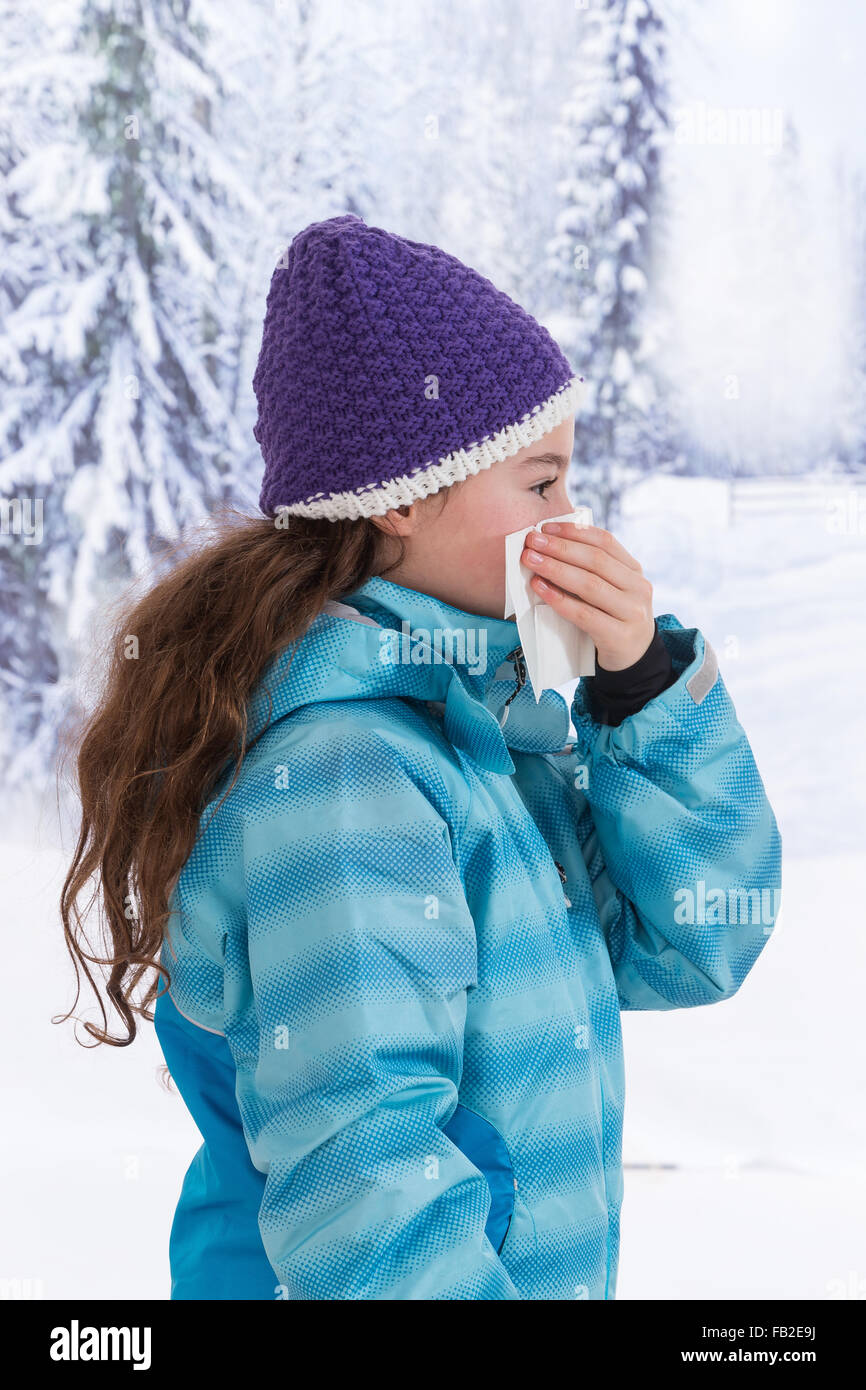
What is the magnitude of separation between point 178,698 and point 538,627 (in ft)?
0.92

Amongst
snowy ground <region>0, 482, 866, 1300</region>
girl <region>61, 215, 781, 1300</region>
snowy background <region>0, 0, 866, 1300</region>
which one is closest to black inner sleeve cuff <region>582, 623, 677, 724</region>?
girl <region>61, 215, 781, 1300</region>

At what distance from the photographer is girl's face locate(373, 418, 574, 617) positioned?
98 centimetres

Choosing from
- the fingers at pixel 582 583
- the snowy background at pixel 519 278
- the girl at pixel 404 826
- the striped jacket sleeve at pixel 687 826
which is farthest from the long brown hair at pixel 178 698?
the snowy background at pixel 519 278

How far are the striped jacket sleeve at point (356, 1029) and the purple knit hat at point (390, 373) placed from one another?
224mm

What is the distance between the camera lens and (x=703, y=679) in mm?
1035

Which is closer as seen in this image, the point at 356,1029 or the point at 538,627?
the point at 356,1029

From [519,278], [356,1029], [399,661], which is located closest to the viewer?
[356,1029]

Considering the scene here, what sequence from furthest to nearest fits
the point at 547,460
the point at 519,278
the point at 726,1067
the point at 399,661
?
the point at 519,278
the point at 726,1067
the point at 547,460
the point at 399,661

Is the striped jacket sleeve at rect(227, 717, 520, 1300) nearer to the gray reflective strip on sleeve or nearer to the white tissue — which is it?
the white tissue

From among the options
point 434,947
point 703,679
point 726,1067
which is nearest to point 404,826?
point 434,947

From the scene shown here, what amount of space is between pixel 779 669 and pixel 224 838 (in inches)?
113

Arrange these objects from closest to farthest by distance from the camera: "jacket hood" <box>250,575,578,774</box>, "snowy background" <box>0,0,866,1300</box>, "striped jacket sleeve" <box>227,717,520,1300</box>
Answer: "striped jacket sleeve" <box>227,717,520,1300</box>, "jacket hood" <box>250,575,578,774</box>, "snowy background" <box>0,0,866,1300</box>

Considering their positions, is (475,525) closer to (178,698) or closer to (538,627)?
(538,627)
